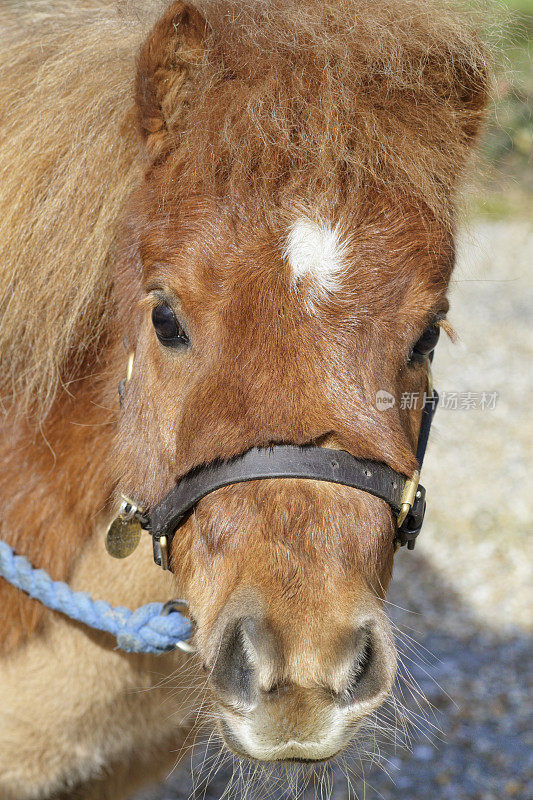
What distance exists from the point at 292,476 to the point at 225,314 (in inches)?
15.0

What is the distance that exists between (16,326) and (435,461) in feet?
18.9

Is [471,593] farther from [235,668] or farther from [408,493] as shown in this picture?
[235,668]

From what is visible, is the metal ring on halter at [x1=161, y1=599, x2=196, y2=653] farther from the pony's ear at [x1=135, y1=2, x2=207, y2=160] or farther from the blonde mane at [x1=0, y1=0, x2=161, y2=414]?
the pony's ear at [x1=135, y1=2, x2=207, y2=160]

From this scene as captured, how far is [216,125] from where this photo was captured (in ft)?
5.72

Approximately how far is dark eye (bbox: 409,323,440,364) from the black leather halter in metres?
0.30

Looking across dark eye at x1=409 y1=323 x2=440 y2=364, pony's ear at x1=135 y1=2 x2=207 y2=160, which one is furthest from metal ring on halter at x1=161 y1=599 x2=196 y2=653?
pony's ear at x1=135 y1=2 x2=207 y2=160

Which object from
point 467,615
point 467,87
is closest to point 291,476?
point 467,87

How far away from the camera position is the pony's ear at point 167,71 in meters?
1.75

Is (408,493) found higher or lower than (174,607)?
higher

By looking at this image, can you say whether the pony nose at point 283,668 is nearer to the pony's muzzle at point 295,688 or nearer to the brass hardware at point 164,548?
the pony's muzzle at point 295,688

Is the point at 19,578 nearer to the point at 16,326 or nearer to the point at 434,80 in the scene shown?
the point at 16,326

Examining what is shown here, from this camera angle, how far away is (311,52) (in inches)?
70.2

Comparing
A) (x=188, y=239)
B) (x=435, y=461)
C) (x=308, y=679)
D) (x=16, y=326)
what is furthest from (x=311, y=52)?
(x=435, y=461)

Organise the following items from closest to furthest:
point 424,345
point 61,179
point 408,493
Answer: point 408,493 < point 424,345 < point 61,179
